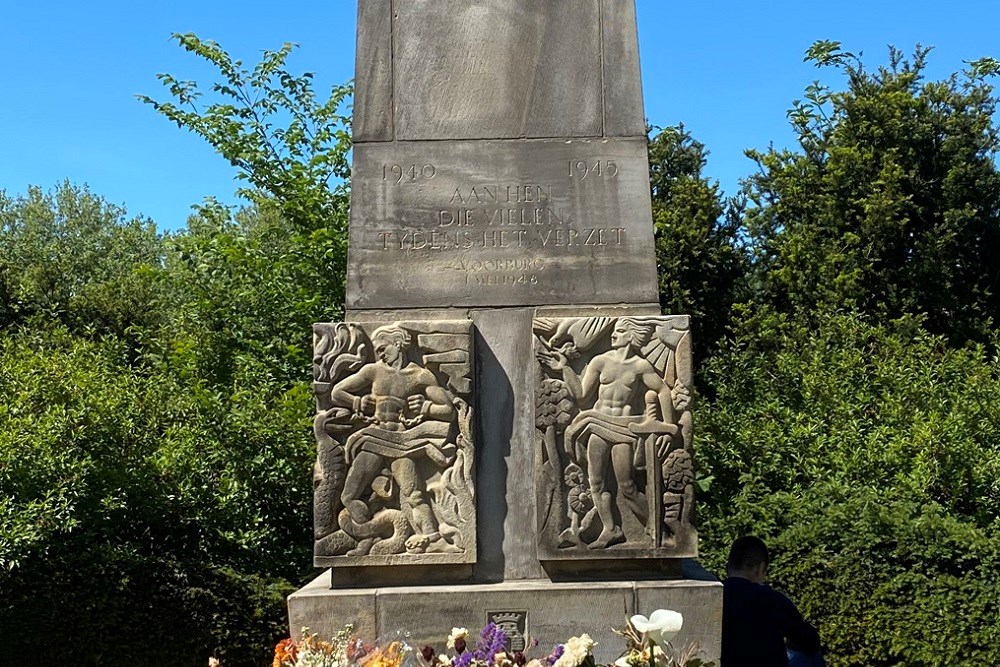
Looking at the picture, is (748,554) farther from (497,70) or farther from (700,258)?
(700,258)

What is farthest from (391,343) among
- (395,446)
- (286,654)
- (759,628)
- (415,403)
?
(759,628)

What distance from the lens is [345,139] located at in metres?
14.5

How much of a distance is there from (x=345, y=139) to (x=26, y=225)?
865 inches

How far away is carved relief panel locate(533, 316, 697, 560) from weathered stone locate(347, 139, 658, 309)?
0.33m

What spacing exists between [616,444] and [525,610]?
978 mm

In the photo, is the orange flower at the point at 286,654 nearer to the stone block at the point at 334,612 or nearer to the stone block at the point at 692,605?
the stone block at the point at 334,612

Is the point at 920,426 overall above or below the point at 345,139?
below

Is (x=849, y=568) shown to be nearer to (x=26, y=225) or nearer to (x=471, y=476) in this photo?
(x=471, y=476)

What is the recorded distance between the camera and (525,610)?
6.11 meters

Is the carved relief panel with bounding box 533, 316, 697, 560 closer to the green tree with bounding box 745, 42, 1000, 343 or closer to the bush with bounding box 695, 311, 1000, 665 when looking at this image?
the bush with bounding box 695, 311, 1000, 665

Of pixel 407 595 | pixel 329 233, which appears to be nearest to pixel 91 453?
pixel 329 233

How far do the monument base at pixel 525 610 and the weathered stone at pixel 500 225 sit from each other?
1535 mm

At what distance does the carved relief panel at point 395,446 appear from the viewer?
6156mm

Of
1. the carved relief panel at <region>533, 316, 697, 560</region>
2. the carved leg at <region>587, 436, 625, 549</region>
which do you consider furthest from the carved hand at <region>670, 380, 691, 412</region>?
the carved leg at <region>587, 436, 625, 549</region>
